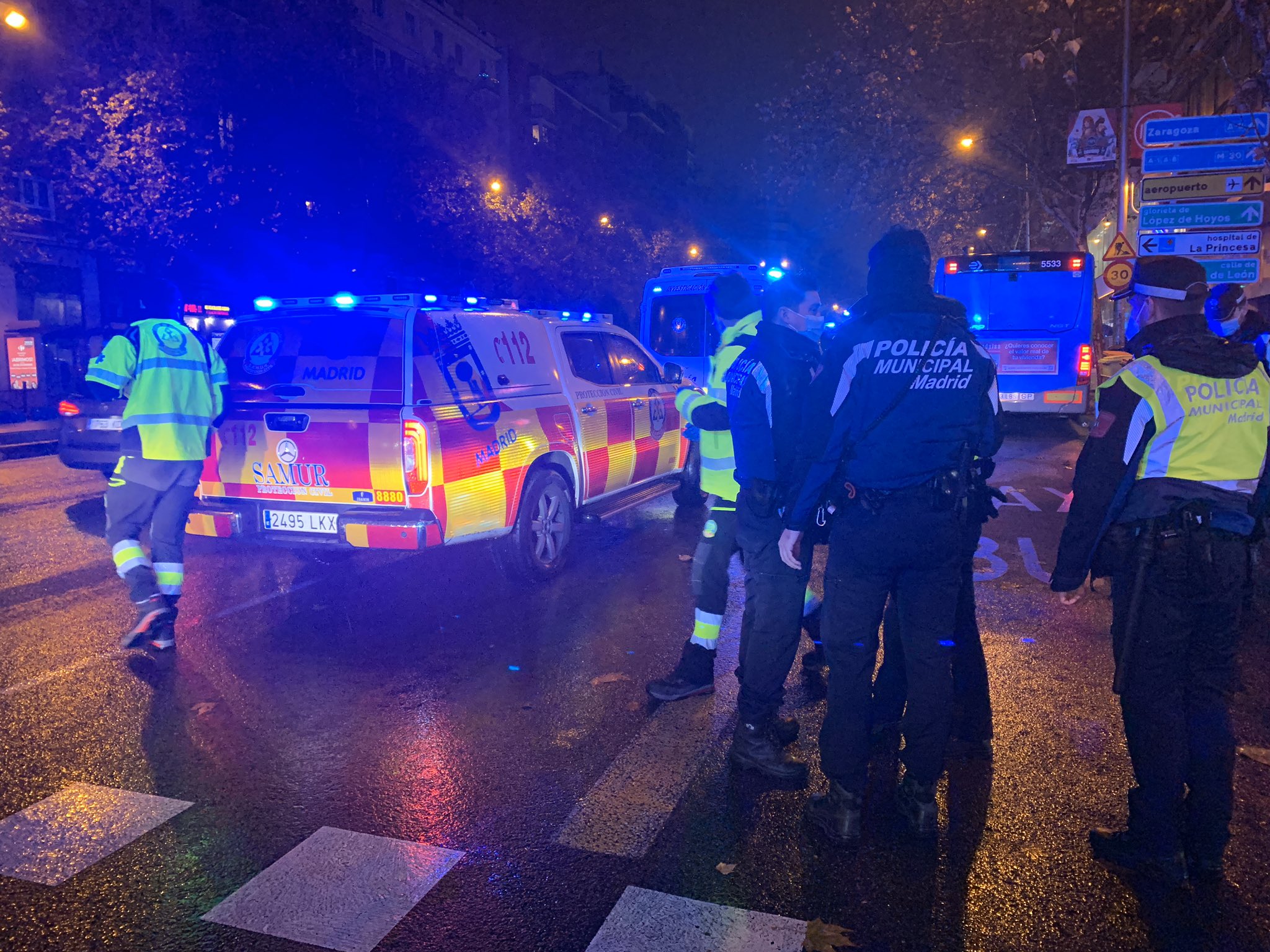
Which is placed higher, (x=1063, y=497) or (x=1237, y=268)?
(x=1237, y=268)

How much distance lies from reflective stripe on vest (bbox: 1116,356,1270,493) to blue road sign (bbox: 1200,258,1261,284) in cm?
1331

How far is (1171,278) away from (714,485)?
2063 millimetres

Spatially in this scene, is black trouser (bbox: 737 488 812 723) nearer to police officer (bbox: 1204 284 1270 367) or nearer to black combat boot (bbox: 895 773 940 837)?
black combat boot (bbox: 895 773 940 837)

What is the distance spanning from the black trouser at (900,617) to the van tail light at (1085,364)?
1459 centimetres

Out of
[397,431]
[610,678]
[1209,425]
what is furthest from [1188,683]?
[397,431]

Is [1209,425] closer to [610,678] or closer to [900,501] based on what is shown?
[900,501]

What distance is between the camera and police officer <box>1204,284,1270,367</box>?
2.84 meters

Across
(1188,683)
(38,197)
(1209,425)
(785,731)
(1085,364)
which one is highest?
(38,197)

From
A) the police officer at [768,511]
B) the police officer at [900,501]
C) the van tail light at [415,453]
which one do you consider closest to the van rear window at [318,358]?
the van tail light at [415,453]

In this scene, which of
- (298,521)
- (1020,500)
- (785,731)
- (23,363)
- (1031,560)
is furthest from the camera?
(23,363)

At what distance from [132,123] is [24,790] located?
1979cm

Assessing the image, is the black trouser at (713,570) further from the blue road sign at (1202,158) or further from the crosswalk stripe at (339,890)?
the blue road sign at (1202,158)

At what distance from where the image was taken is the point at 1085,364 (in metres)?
15.9

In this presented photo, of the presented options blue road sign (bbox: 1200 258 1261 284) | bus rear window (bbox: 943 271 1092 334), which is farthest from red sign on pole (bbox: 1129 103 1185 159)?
bus rear window (bbox: 943 271 1092 334)
